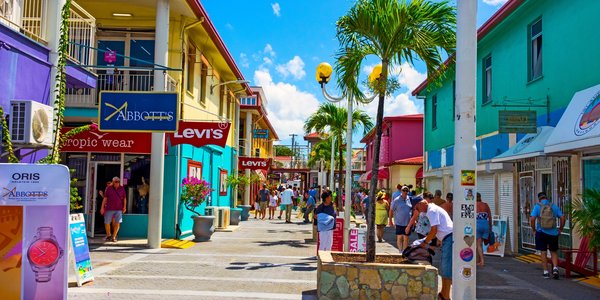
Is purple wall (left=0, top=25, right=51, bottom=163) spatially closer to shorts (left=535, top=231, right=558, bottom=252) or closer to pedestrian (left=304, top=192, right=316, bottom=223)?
shorts (left=535, top=231, right=558, bottom=252)

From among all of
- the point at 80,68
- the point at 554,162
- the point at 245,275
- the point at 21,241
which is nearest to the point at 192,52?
the point at 80,68

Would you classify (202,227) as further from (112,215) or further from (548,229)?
(548,229)

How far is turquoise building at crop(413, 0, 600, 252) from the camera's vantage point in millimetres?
11227

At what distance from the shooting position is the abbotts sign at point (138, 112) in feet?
38.4

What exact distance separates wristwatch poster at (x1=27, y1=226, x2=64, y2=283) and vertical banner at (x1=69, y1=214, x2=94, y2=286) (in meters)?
2.05

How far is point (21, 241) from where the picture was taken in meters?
6.30

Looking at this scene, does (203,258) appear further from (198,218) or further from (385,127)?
→ (385,127)

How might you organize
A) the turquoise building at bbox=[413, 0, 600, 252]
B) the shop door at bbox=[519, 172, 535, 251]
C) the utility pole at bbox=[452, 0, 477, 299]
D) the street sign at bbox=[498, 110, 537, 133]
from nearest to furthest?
1. the utility pole at bbox=[452, 0, 477, 299]
2. the turquoise building at bbox=[413, 0, 600, 252]
3. the street sign at bbox=[498, 110, 537, 133]
4. the shop door at bbox=[519, 172, 535, 251]

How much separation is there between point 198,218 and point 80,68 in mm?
6076

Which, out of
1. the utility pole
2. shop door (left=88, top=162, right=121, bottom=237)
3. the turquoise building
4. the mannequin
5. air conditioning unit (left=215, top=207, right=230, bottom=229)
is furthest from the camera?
air conditioning unit (left=215, top=207, right=230, bottom=229)

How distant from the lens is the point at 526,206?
14.5 m

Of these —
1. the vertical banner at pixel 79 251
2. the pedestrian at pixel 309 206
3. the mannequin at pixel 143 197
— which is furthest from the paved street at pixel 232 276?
the pedestrian at pixel 309 206

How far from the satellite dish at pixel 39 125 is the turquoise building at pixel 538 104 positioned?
683 centimetres

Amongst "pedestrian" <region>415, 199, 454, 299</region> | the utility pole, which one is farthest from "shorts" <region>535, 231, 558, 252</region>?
the utility pole
